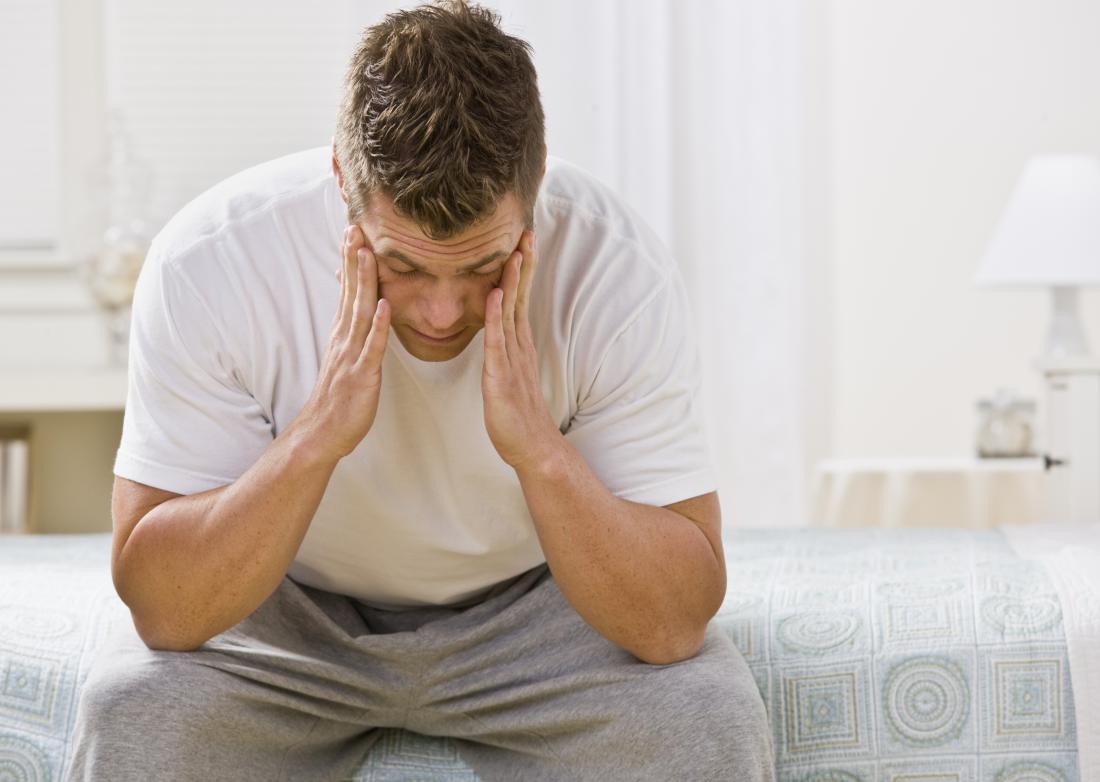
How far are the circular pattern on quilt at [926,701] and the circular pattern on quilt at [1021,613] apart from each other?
0.23 ft

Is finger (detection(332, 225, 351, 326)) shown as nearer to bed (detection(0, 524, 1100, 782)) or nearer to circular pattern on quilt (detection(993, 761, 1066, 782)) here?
bed (detection(0, 524, 1100, 782))

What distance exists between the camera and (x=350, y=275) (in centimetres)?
118

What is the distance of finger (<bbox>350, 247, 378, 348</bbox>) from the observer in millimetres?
1168

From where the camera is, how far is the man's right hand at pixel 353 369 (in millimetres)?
1175

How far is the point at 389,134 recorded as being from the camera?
1102 millimetres

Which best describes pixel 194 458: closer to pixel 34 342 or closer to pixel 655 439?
pixel 655 439

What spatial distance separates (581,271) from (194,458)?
0.41m

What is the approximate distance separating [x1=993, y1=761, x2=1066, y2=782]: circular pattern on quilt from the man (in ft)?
0.91

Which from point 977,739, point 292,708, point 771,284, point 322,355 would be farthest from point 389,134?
point 771,284

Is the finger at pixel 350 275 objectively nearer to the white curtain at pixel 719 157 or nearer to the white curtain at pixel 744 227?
the white curtain at pixel 719 157

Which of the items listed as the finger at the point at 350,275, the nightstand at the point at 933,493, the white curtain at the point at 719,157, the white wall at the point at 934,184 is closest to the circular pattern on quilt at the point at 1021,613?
the finger at the point at 350,275

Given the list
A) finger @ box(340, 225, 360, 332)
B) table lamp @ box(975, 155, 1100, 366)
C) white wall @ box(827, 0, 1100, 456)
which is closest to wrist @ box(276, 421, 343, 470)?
finger @ box(340, 225, 360, 332)

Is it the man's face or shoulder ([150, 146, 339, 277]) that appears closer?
the man's face

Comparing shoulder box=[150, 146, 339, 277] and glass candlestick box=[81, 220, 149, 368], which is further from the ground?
shoulder box=[150, 146, 339, 277]
